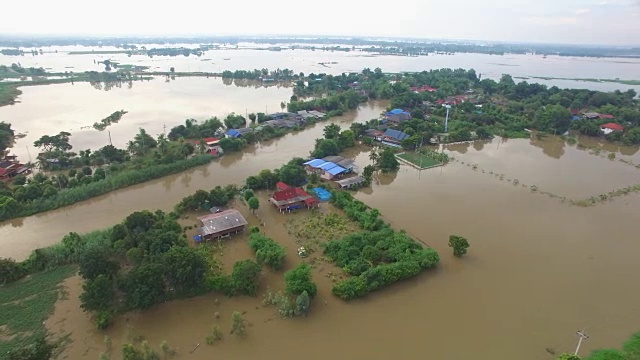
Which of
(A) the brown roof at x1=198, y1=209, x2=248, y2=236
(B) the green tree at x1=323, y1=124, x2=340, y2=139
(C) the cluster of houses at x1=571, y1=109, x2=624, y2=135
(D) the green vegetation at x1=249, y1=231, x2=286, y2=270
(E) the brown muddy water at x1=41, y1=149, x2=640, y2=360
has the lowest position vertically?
(E) the brown muddy water at x1=41, y1=149, x2=640, y2=360

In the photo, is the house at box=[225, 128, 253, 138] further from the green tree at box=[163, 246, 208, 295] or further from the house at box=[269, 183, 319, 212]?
the green tree at box=[163, 246, 208, 295]

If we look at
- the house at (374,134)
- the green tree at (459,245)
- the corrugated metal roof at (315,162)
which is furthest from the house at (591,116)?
the green tree at (459,245)

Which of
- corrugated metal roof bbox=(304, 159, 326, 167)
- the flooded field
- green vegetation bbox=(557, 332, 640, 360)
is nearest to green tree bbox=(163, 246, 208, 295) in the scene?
green vegetation bbox=(557, 332, 640, 360)

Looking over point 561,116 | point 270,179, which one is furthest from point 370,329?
point 561,116

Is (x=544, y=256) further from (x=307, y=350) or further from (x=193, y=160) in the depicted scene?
(x=193, y=160)

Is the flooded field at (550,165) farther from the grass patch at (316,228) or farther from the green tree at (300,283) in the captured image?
the green tree at (300,283)

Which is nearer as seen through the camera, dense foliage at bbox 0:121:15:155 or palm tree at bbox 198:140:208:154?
dense foliage at bbox 0:121:15:155
